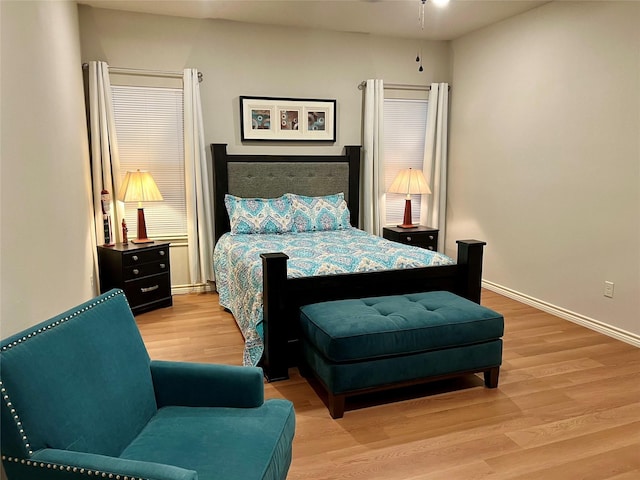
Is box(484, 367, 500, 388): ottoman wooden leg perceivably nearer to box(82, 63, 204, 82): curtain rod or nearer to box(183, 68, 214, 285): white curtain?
box(183, 68, 214, 285): white curtain

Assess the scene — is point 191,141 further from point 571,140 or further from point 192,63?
point 571,140

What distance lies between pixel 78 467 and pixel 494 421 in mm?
2010

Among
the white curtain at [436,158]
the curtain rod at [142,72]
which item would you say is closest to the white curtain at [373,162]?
the white curtain at [436,158]

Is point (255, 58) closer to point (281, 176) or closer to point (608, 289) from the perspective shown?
point (281, 176)

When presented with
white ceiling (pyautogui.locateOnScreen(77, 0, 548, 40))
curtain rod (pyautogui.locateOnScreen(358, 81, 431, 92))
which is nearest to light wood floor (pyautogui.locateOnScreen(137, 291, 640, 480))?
white ceiling (pyautogui.locateOnScreen(77, 0, 548, 40))

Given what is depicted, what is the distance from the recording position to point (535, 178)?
4262 millimetres

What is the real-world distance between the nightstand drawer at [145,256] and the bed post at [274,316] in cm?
167

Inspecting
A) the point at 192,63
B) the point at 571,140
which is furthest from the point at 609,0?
the point at 192,63

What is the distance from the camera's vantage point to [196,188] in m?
4.62

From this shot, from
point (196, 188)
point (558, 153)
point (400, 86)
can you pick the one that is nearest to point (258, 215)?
point (196, 188)

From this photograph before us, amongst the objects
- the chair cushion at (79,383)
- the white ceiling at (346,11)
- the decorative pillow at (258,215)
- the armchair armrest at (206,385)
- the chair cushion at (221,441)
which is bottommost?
the chair cushion at (221,441)

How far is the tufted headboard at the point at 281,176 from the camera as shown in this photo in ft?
15.4

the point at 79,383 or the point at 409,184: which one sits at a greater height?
the point at 409,184

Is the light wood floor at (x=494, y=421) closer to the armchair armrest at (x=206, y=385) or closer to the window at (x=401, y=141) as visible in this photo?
the armchair armrest at (x=206, y=385)
